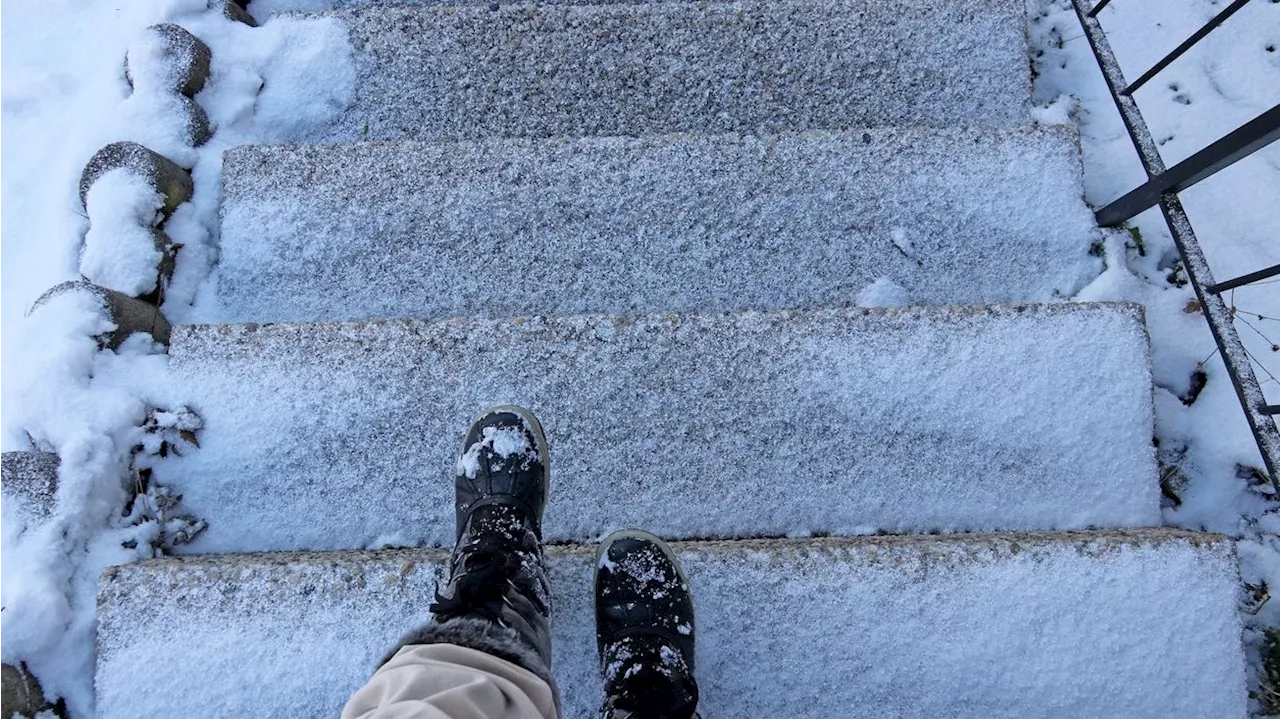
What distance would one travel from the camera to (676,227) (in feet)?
5.41

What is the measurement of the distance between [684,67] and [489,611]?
1.35 metres

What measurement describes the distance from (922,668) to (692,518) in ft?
1.52

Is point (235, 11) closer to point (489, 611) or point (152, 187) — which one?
point (152, 187)

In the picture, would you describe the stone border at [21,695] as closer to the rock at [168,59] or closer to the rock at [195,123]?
the rock at [195,123]

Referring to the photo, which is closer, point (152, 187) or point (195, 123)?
point (152, 187)

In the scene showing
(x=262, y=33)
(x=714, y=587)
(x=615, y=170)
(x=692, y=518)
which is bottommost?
(x=714, y=587)

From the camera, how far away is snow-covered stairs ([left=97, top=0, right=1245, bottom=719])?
127cm

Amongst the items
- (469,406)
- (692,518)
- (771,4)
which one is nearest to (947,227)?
(771,4)

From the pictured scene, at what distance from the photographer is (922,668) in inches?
49.7

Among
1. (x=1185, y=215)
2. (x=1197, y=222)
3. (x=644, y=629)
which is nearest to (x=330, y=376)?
(x=644, y=629)

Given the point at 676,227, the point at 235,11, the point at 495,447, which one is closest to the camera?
the point at 495,447

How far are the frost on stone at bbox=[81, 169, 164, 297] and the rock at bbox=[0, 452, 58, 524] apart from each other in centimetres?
42

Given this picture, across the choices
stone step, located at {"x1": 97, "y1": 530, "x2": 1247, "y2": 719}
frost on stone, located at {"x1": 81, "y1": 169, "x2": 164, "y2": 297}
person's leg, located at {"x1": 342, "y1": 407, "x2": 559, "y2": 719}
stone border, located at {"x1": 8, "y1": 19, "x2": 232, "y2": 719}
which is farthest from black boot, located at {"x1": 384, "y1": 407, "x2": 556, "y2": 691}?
frost on stone, located at {"x1": 81, "y1": 169, "x2": 164, "y2": 297}

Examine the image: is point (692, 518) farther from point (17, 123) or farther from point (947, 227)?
point (17, 123)
